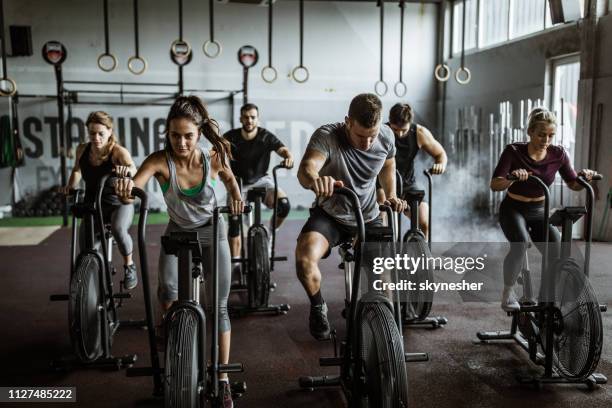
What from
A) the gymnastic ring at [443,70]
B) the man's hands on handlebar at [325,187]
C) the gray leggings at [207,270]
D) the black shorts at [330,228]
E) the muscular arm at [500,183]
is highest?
the gymnastic ring at [443,70]

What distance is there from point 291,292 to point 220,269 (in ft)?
7.45

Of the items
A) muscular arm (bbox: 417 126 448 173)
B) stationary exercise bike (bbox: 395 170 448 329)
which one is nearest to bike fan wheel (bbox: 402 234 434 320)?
stationary exercise bike (bbox: 395 170 448 329)

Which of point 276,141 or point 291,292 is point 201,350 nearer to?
point 291,292

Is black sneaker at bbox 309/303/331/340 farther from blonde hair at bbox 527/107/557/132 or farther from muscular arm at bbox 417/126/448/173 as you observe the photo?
muscular arm at bbox 417/126/448/173

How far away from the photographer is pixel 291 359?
11.1 ft

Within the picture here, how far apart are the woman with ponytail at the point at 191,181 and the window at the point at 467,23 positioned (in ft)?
25.1

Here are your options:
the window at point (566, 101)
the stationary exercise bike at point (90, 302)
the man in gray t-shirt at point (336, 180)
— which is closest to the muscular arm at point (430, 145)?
the man in gray t-shirt at point (336, 180)

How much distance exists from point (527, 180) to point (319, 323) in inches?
65.4

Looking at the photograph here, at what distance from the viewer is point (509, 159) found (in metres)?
3.56

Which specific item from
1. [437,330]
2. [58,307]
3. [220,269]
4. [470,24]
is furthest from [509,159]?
[470,24]

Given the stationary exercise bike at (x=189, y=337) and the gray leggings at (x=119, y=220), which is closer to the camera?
the stationary exercise bike at (x=189, y=337)

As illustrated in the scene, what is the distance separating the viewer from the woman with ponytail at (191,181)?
2631mm

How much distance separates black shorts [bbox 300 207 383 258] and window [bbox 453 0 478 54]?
729 cm

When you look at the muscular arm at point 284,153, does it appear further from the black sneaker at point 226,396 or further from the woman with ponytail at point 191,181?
the black sneaker at point 226,396
